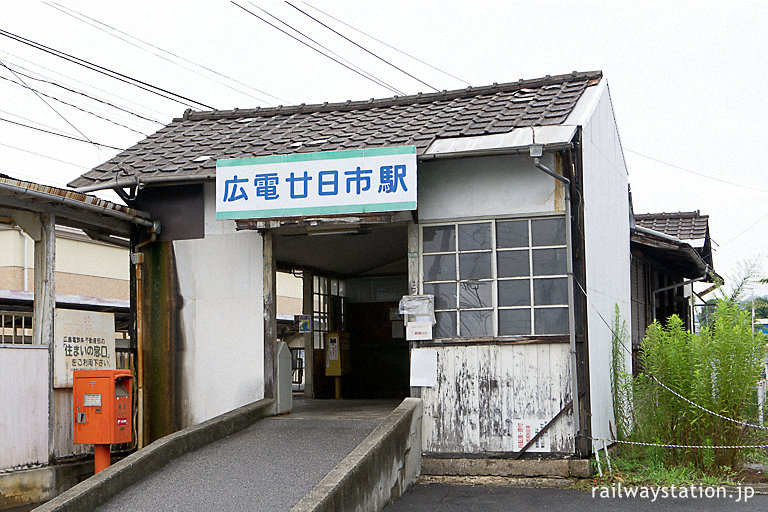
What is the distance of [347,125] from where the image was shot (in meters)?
11.3

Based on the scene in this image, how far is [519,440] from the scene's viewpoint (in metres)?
9.40

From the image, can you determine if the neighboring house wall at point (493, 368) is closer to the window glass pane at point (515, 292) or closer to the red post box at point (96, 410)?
the window glass pane at point (515, 292)

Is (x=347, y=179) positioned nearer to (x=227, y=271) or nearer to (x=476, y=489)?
(x=227, y=271)

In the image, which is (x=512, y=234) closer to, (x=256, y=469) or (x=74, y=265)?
(x=256, y=469)

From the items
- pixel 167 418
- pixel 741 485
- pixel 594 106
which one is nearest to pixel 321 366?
pixel 167 418

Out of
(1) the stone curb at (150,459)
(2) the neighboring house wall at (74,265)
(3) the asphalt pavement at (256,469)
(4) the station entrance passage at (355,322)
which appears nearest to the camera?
(1) the stone curb at (150,459)

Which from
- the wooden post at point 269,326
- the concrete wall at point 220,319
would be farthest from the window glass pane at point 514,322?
the concrete wall at point 220,319

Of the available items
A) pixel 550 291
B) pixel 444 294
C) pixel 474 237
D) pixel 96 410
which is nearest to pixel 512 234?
pixel 474 237

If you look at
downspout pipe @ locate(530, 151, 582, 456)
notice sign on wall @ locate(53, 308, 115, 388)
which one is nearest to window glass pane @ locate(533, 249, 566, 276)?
downspout pipe @ locate(530, 151, 582, 456)

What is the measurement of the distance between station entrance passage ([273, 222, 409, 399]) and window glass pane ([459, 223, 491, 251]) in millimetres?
4820

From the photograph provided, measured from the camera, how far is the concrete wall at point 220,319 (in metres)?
10.6

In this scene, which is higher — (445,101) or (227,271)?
(445,101)

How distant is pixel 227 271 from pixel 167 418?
215 cm

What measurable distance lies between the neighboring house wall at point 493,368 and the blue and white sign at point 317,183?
2.76 feet
